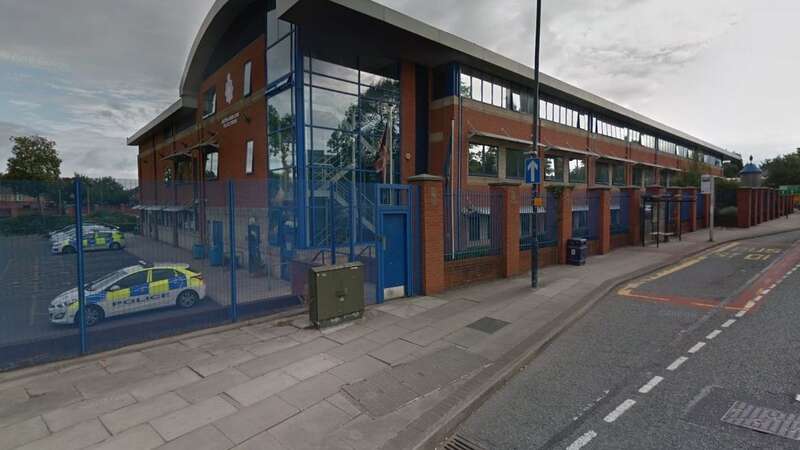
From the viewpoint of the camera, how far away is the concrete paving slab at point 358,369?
5.02 m

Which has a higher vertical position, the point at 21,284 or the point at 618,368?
the point at 21,284

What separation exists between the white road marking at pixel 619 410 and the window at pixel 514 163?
52.4 feet

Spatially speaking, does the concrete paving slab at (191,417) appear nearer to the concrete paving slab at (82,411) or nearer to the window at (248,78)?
the concrete paving slab at (82,411)

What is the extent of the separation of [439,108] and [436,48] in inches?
112

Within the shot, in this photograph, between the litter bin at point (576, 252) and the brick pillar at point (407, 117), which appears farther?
the brick pillar at point (407, 117)

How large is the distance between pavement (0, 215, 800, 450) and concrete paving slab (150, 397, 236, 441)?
1cm

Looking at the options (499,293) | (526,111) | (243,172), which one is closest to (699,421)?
(499,293)

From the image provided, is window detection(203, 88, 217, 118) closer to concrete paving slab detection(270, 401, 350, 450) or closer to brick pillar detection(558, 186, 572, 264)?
brick pillar detection(558, 186, 572, 264)

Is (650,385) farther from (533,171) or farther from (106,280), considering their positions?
(106,280)

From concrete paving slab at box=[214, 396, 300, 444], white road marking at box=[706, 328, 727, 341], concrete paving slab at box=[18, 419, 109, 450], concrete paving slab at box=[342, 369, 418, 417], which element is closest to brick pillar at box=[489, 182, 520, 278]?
white road marking at box=[706, 328, 727, 341]

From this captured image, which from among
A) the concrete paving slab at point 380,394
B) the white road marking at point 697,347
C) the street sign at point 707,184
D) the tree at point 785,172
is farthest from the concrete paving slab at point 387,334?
the tree at point 785,172

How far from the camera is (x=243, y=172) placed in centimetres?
1658

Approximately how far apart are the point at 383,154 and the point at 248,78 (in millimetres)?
7252

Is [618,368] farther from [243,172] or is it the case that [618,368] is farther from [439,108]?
[243,172]
